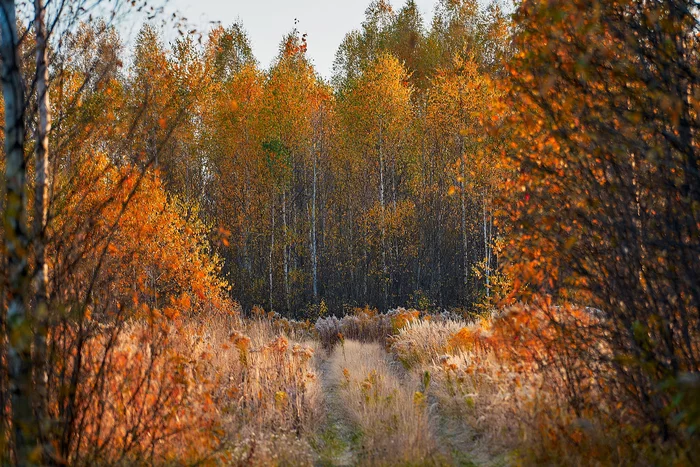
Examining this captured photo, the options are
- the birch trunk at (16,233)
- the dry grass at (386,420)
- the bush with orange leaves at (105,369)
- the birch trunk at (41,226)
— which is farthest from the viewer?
the dry grass at (386,420)

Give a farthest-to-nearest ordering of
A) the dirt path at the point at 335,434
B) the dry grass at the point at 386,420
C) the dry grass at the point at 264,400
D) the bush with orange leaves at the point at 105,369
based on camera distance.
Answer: the dirt path at the point at 335,434, the dry grass at the point at 386,420, the dry grass at the point at 264,400, the bush with orange leaves at the point at 105,369

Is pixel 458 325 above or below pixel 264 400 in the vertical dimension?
above

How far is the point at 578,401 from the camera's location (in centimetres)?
442

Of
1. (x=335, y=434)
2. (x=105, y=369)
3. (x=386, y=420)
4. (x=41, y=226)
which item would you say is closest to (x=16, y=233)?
(x=41, y=226)

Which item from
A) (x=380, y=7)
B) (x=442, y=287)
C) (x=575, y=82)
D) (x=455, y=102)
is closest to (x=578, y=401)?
(x=575, y=82)

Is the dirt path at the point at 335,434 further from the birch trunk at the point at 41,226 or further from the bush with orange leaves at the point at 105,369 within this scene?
the birch trunk at the point at 41,226

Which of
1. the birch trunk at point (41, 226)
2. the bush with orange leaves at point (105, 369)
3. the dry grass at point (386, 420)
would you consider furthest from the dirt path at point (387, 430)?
the birch trunk at point (41, 226)

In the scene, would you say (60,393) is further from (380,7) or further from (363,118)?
(380,7)

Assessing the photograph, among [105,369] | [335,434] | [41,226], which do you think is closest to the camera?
[41,226]

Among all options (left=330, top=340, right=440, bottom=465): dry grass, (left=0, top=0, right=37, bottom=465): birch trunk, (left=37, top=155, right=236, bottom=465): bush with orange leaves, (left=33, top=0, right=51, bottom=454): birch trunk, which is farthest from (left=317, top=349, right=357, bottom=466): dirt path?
(left=0, top=0, right=37, bottom=465): birch trunk

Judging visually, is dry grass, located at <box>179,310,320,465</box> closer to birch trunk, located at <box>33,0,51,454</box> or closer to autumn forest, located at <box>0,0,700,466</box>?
autumn forest, located at <box>0,0,700,466</box>

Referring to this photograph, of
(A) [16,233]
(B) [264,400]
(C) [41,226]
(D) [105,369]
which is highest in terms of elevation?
(C) [41,226]

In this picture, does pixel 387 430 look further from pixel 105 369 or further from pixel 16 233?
pixel 16 233

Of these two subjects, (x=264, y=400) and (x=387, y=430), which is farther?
(x=264, y=400)
